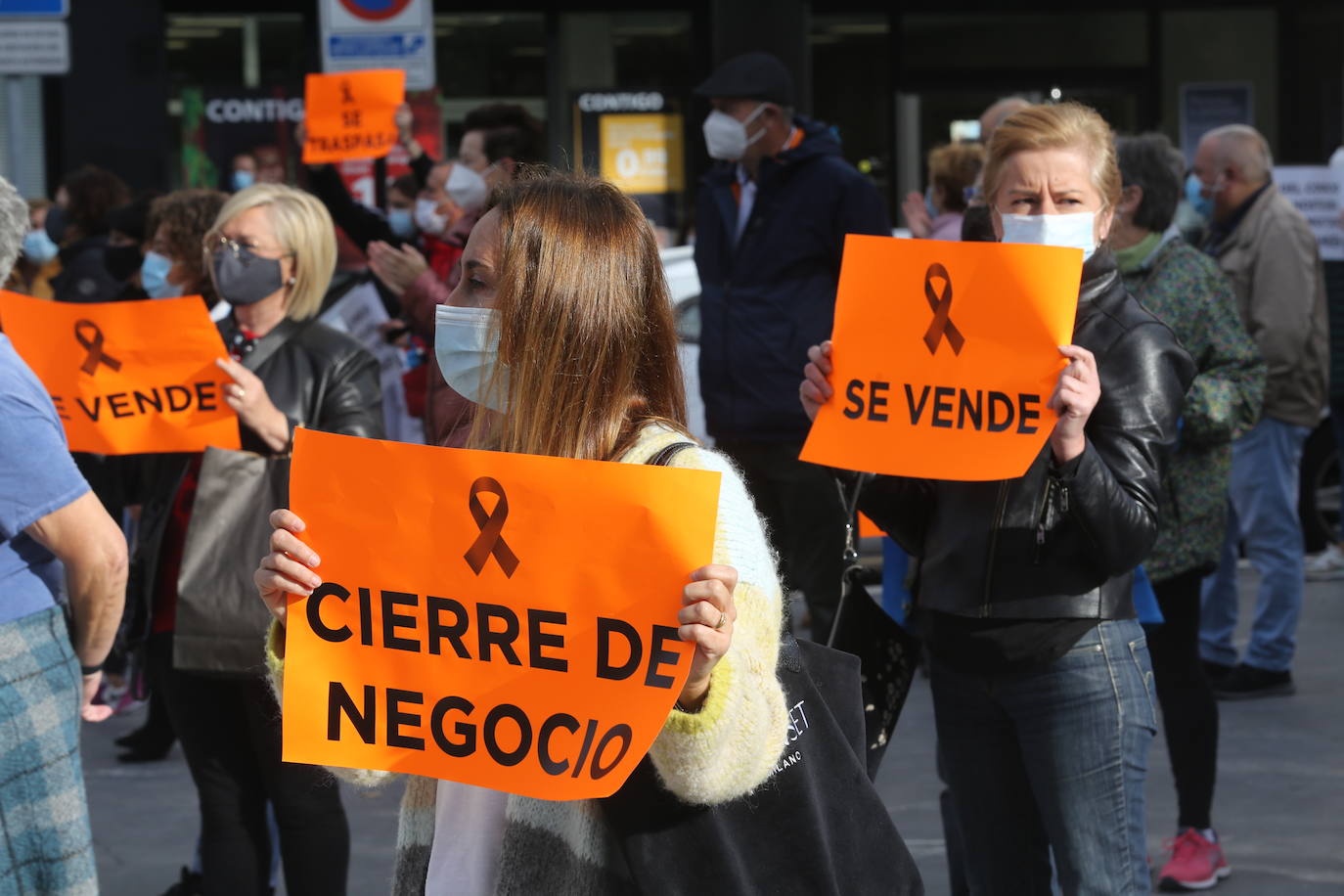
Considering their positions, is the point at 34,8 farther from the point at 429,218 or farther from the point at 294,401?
the point at 294,401

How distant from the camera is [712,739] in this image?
201cm

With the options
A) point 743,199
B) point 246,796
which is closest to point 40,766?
point 246,796

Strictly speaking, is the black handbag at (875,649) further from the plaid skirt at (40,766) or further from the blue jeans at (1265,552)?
the blue jeans at (1265,552)

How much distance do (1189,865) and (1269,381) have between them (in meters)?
2.67

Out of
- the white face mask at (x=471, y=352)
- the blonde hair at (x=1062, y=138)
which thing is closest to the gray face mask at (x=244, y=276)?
the blonde hair at (x=1062, y=138)

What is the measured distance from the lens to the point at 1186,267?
466cm

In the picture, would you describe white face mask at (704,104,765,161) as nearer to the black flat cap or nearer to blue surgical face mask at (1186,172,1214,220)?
the black flat cap

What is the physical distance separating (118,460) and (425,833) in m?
2.65

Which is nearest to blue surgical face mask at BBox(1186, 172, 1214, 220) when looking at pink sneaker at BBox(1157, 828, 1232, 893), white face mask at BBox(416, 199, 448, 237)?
white face mask at BBox(416, 199, 448, 237)

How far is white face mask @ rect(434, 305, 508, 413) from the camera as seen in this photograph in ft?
7.36

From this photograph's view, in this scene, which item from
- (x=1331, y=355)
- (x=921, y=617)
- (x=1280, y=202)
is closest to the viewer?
(x=921, y=617)

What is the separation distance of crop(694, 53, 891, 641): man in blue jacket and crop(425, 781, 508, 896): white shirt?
3351 millimetres

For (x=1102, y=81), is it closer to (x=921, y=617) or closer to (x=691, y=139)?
(x=691, y=139)

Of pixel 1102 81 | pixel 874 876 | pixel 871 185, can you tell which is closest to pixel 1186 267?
pixel 871 185
